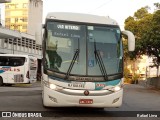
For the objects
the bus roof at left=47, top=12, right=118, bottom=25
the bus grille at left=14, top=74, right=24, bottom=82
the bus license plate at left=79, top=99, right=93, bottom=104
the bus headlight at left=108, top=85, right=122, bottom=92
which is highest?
the bus roof at left=47, top=12, right=118, bottom=25

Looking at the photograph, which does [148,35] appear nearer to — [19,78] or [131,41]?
[19,78]

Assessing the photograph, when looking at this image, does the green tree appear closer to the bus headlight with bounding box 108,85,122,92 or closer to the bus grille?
the bus grille

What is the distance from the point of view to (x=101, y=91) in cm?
1160

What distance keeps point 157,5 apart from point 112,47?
24.9 meters

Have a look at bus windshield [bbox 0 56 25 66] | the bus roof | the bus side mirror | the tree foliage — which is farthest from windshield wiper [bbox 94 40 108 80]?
the tree foliage

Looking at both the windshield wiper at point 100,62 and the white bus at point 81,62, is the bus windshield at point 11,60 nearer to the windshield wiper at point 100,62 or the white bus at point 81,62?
the white bus at point 81,62

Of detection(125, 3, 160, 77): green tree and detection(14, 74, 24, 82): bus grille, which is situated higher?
detection(125, 3, 160, 77): green tree

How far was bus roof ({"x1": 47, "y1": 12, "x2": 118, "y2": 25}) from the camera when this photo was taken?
491 inches

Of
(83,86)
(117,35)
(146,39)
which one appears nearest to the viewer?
(83,86)

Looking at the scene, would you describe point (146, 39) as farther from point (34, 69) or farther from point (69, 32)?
point (69, 32)

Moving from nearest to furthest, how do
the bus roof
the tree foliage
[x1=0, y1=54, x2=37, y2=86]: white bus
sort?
1. the bus roof
2. [x1=0, y1=54, x2=37, y2=86]: white bus
3. the tree foliage

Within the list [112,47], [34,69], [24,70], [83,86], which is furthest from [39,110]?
[34,69]

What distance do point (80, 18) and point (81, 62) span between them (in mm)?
1663

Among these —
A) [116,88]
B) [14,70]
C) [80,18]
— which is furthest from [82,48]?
[14,70]
